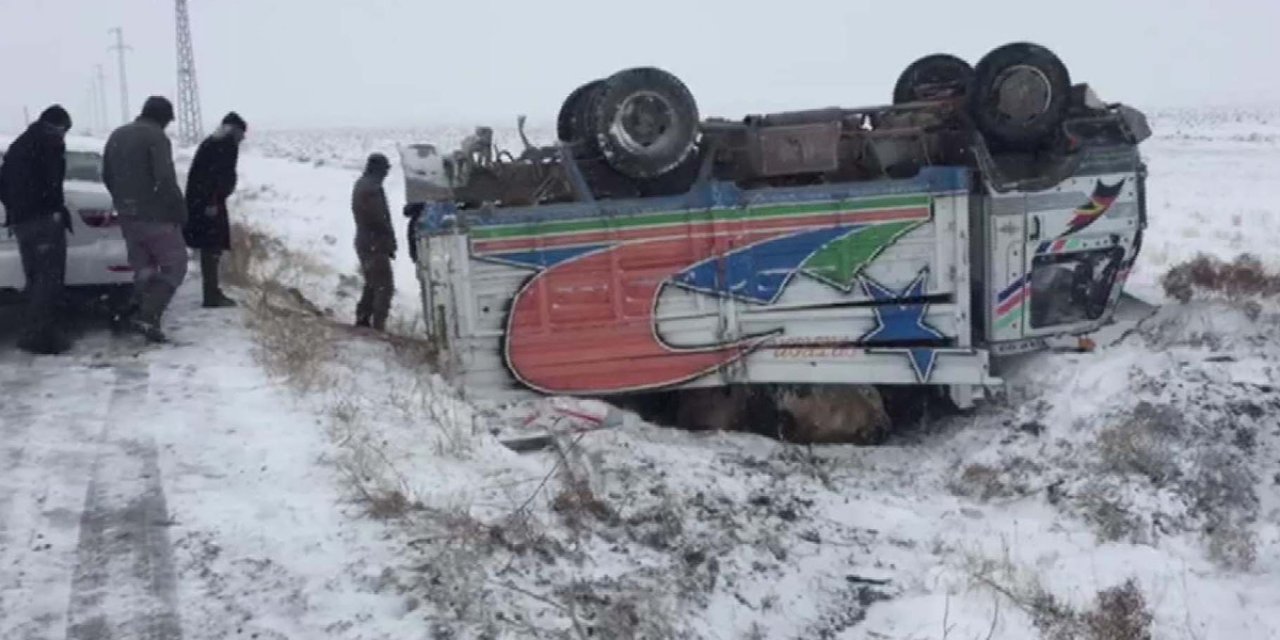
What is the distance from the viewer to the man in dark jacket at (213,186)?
862 cm

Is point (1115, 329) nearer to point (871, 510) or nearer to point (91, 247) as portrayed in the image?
point (871, 510)

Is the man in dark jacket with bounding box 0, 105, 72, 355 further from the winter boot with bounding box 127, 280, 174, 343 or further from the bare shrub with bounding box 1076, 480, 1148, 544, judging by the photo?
the bare shrub with bounding box 1076, 480, 1148, 544

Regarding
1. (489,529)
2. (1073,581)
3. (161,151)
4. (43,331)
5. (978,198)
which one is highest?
(161,151)

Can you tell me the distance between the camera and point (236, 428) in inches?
238

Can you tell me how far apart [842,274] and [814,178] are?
2.44 feet

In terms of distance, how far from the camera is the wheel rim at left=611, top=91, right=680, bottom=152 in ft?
25.0

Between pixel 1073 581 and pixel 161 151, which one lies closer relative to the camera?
pixel 1073 581

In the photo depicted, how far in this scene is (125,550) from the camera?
4672 millimetres

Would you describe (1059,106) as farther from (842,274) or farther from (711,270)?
(711,270)

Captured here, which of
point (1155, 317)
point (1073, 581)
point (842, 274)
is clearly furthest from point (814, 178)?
point (1073, 581)

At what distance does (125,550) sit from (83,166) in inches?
234

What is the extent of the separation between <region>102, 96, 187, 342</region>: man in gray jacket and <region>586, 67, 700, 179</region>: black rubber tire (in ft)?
8.78

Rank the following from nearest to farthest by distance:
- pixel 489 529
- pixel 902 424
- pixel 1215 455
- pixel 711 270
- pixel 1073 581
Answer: pixel 489 529, pixel 1073 581, pixel 1215 455, pixel 711 270, pixel 902 424

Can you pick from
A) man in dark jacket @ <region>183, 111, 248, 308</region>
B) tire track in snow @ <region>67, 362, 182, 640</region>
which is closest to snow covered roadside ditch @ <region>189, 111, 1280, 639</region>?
tire track in snow @ <region>67, 362, 182, 640</region>
